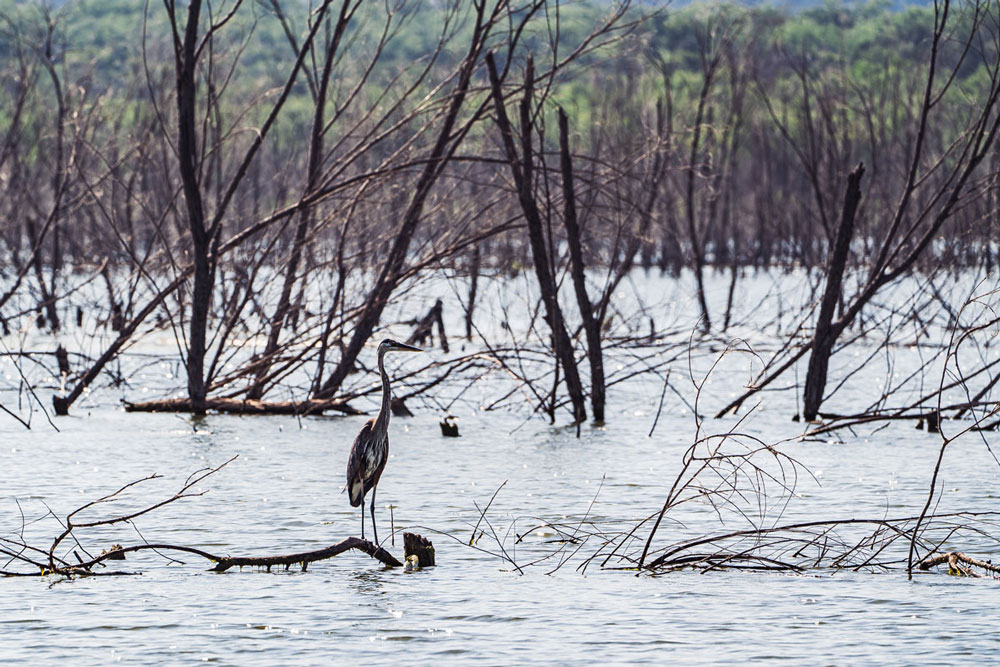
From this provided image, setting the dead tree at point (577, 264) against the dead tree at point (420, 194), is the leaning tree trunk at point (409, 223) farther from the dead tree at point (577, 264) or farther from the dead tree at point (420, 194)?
the dead tree at point (577, 264)

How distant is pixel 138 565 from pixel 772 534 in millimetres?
3797

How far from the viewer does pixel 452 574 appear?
25.9 ft

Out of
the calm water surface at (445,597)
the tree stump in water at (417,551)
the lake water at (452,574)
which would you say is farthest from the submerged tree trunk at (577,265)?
the tree stump in water at (417,551)

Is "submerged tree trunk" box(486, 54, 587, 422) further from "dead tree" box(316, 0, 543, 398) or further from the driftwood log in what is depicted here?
the driftwood log

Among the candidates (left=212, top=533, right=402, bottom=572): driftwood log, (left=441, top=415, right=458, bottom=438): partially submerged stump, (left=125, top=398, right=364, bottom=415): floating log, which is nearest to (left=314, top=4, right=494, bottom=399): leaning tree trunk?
(left=125, top=398, right=364, bottom=415): floating log

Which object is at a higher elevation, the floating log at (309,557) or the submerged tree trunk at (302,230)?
the submerged tree trunk at (302,230)

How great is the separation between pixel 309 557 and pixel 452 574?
792 millimetres

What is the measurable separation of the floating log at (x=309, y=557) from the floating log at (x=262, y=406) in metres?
6.39

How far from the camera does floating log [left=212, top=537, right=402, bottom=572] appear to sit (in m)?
7.46

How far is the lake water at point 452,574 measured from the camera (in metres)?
6.46

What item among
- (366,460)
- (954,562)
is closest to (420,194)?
(366,460)

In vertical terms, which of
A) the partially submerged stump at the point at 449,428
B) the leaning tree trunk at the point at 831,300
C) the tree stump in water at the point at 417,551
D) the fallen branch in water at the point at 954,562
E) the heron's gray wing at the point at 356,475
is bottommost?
the fallen branch in water at the point at 954,562

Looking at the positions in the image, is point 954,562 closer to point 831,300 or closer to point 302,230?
point 831,300

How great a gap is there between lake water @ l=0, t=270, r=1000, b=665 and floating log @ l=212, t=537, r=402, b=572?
4.1 inches
